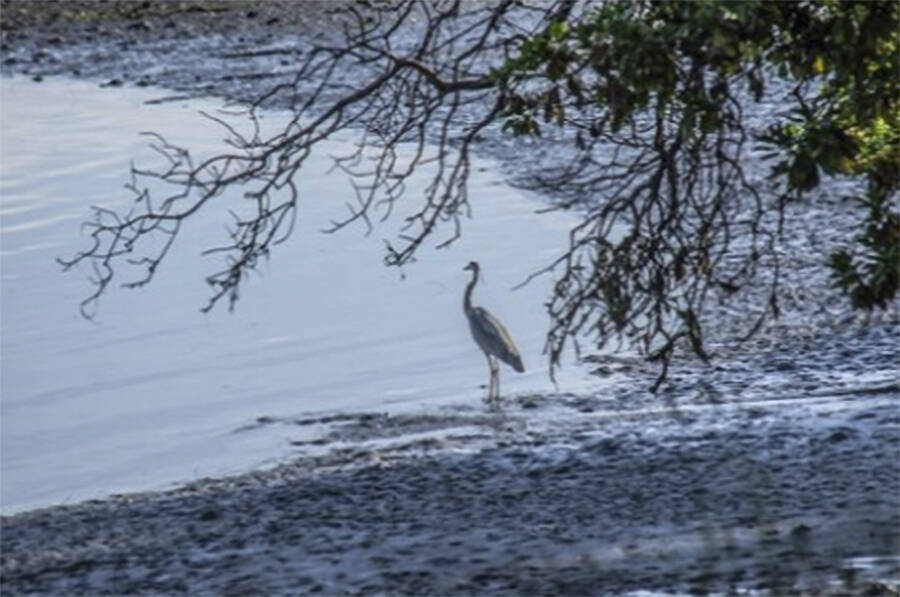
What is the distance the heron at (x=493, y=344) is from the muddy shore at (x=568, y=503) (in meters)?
0.22

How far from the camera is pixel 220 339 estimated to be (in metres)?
14.6

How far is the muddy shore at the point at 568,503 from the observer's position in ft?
32.5

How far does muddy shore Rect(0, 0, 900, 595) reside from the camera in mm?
9898

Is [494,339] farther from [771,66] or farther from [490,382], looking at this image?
[771,66]

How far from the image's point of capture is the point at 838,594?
358 inches

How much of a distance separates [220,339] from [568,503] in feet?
13.6

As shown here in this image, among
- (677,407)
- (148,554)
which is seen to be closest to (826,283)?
(677,407)

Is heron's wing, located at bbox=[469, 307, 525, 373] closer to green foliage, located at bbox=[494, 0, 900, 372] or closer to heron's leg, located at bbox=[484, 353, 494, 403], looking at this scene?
heron's leg, located at bbox=[484, 353, 494, 403]

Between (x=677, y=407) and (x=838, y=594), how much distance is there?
3545 millimetres

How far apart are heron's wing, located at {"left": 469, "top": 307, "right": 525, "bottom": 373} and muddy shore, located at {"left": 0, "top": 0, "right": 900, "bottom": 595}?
0.25 m

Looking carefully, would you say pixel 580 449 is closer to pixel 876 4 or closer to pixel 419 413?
pixel 419 413

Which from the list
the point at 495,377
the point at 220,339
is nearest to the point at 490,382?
the point at 495,377

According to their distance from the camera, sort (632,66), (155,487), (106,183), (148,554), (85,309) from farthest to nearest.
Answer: (106,183), (85,309), (155,487), (148,554), (632,66)

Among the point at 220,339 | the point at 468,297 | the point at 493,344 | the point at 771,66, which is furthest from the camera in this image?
the point at 220,339
